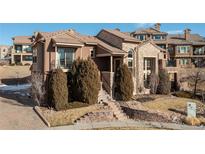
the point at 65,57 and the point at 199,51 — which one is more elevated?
the point at 199,51

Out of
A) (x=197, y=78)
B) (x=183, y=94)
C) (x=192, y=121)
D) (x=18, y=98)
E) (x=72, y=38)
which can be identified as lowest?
(x=192, y=121)

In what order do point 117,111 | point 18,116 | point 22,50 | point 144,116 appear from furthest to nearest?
point 22,50
point 117,111
point 144,116
point 18,116

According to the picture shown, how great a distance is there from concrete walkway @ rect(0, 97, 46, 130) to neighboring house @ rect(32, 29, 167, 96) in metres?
3.12

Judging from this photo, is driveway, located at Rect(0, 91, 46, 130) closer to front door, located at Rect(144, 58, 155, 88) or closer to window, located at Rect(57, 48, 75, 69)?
window, located at Rect(57, 48, 75, 69)

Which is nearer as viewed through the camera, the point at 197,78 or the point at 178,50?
the point at 197,78

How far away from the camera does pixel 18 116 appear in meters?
16.5

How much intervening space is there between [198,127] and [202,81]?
9425mm

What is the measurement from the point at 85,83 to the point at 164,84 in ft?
26.4

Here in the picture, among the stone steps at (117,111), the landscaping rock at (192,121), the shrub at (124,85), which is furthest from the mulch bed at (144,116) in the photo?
the shrub at (124,85)

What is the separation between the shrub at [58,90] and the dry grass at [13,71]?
10158mm

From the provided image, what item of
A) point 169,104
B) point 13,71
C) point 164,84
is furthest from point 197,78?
point 13,71

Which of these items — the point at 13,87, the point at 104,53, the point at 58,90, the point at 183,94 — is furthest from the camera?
the point at 13,87

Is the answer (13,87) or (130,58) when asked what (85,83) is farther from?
(13,87)

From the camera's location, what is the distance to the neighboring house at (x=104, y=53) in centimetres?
2005
